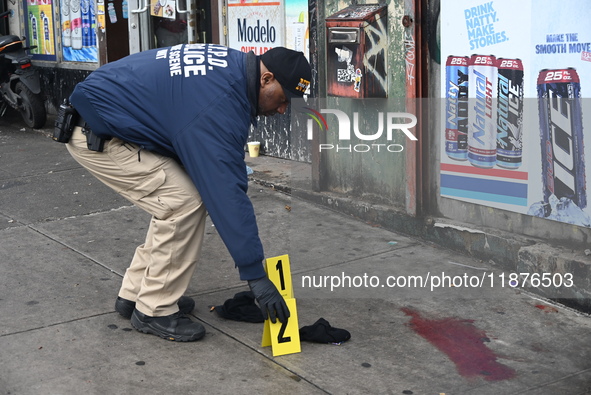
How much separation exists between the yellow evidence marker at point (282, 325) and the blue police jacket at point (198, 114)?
0.82 ft

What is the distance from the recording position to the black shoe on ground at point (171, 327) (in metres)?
3.92

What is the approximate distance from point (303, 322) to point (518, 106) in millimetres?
1777

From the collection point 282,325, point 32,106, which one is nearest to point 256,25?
point 32,106

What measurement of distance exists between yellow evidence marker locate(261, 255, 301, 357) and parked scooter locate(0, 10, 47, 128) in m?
6.67

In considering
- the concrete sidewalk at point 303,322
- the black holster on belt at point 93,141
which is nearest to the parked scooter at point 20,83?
the concrete sidewalk at point 303,322

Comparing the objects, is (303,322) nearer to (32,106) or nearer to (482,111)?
(482,111)

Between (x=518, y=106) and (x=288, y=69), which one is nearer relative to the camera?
(x=288, y=69)

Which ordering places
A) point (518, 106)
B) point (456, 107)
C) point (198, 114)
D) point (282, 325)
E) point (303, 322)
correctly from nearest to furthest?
point (198, 114), point (282, 325), point (303, 322), point (518, 106), point (456, 107)

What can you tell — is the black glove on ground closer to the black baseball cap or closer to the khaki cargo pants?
the khaki cargo pants

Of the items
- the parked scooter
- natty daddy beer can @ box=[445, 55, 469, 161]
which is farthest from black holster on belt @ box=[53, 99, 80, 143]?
the parked scooter

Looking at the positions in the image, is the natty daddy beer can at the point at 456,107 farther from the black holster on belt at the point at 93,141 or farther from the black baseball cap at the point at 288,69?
the black holster on belt at the point at 93,141

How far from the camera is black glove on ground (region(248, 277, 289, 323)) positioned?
11.9 feet

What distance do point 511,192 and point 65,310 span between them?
2.59m

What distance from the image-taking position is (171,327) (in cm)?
393
